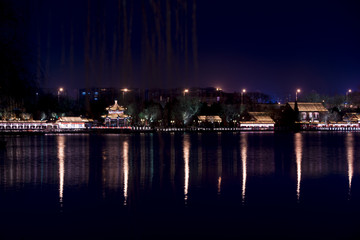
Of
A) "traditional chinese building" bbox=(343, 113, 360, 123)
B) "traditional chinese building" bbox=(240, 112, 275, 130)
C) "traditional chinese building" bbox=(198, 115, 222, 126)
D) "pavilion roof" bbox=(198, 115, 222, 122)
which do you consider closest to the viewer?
"traditional chinese building" bbox=(198, 115, 222, 126)

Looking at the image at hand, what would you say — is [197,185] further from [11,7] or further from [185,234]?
[11,7]

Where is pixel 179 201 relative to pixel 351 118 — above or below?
below

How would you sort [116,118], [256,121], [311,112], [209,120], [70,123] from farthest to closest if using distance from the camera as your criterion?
[311,112] < [256,121] < [209,120] < [116,118] < [70,123]

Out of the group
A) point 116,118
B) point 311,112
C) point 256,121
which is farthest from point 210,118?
point 311,112

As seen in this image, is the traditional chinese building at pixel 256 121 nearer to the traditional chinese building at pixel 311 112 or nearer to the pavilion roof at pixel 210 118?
the pavilion roof at pixel 210 118

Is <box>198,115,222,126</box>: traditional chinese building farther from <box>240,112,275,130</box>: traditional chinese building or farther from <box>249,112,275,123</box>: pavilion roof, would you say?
<box>249,112,275,123</box>: pavilion roof

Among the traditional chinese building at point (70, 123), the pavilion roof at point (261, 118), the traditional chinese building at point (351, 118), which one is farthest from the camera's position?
the traditional chinese building at point (351, 118)

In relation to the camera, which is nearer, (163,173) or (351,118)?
(163,173)

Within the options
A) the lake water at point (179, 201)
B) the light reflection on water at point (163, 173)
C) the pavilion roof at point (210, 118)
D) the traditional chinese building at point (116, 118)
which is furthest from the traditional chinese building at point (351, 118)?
the lake water at point (179, 201)

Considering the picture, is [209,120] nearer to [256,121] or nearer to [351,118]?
[256,121]

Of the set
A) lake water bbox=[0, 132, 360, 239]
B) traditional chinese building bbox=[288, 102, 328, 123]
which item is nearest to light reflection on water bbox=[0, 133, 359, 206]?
lake water bbox=[0, 132, 360, 239]

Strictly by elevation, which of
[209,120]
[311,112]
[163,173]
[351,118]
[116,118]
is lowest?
[163,173]

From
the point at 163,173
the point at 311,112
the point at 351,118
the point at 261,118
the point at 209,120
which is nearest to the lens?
the point at 163,173

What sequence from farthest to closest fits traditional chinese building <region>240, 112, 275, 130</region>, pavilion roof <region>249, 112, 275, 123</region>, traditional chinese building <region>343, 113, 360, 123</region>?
traditional chinese building <region>343, 113, 360, 123</region>
pavilion roof <region>249, 112, 275, 123</region>
traditional chinese building <region>240, 112, 275, 130</region>
